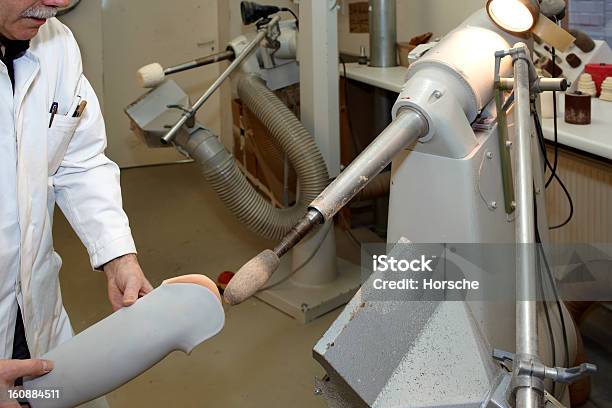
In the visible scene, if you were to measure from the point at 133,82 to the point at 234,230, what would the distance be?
1812 millimetres

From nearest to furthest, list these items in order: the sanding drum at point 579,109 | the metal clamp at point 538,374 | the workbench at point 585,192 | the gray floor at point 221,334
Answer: the metal clamp at point 538,374 → the sanding drum at point 579,109 → the workbench at point 585,192 → the gray floor at point 221,334

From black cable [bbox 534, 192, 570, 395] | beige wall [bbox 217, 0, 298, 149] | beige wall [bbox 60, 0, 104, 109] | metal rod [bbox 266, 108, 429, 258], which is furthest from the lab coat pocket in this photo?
beige wall [bbox 60, 0, 104, 109]

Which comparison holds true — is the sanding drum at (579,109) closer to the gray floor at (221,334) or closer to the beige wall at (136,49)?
the gray floor at (221,334)

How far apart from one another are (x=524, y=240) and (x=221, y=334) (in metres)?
1.77

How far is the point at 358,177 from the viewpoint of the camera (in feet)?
3.17

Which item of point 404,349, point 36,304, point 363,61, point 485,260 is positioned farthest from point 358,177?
point 363,61

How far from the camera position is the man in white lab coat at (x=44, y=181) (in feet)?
3.57

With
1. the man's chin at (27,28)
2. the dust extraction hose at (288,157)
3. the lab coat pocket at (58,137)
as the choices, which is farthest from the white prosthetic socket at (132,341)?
the dust extraction hose at (288,157)

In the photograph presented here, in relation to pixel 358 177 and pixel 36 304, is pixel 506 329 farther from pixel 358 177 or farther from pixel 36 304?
pixel 36 304

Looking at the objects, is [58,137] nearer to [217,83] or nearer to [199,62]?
[217,83]

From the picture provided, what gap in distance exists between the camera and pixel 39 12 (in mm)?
1020

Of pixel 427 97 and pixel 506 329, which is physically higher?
pixel 427 97

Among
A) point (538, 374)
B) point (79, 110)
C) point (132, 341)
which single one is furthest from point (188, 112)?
point (538, 374)

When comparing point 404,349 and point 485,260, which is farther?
point 485,260
